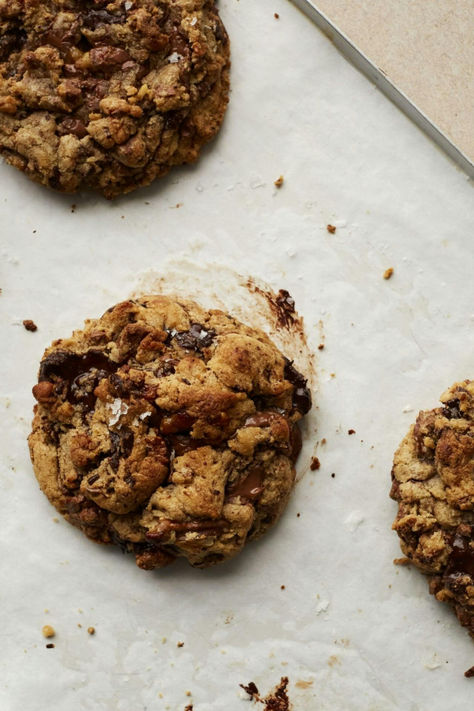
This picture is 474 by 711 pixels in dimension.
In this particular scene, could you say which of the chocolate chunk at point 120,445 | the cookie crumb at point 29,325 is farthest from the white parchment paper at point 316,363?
the chocolate chunk at point 120,445

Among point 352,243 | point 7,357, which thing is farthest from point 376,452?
point 7,357

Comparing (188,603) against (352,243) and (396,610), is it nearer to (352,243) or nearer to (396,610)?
(396,610)


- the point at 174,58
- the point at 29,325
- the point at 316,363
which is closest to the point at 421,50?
the point at 174,58

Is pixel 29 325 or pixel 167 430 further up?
pixel 167 430

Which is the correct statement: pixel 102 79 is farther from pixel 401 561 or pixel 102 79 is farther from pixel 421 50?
pixel 401 561

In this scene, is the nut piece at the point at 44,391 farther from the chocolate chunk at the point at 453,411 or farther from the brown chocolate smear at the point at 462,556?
the brown chocolate smear at the point at 462,556

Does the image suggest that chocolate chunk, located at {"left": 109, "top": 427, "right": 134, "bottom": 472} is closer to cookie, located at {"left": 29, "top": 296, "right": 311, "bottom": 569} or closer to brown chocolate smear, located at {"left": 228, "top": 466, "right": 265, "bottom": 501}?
cookie, located at {"left": 29, "top": 296, "right": 311, "bottom": 569}
